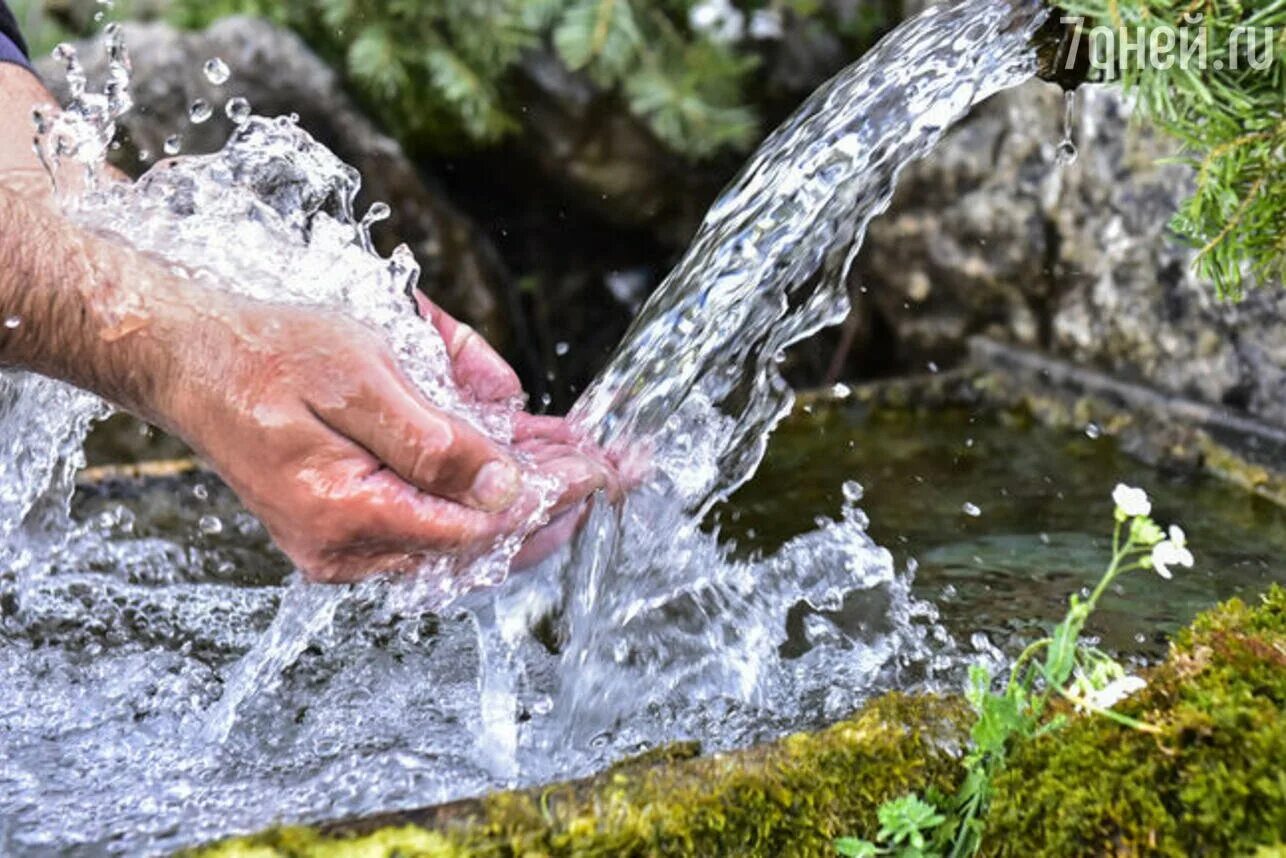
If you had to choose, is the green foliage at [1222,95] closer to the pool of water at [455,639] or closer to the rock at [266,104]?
the pool of water at [455,639]

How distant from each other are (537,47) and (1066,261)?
194cm

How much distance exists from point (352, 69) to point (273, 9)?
49 centimetres

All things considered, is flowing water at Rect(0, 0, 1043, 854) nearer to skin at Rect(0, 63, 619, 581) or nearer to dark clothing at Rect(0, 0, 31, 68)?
skin at Rect(0, 63, 619, 581)

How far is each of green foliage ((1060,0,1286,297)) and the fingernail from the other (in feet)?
3.09

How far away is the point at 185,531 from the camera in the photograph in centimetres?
284

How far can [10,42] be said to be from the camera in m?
2.44

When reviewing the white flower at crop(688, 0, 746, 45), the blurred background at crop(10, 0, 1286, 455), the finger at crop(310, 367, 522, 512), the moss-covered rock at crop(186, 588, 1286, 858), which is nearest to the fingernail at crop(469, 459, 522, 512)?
the finger at crop(310, 367, 522, 512)

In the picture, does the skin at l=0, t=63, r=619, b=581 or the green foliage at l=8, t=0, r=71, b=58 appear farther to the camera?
the green foliage at l=8, t=0, r=71, b=58

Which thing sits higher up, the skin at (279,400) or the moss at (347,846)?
the skin at (279,400)

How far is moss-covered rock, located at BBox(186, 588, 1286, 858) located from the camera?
4.25ft

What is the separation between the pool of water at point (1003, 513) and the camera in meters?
2.30

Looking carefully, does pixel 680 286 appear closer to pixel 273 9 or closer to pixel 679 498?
pixel 679 498

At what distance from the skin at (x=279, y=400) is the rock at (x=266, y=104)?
270cm

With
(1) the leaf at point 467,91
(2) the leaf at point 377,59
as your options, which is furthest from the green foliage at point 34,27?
(1) the leaf at point 467,91
